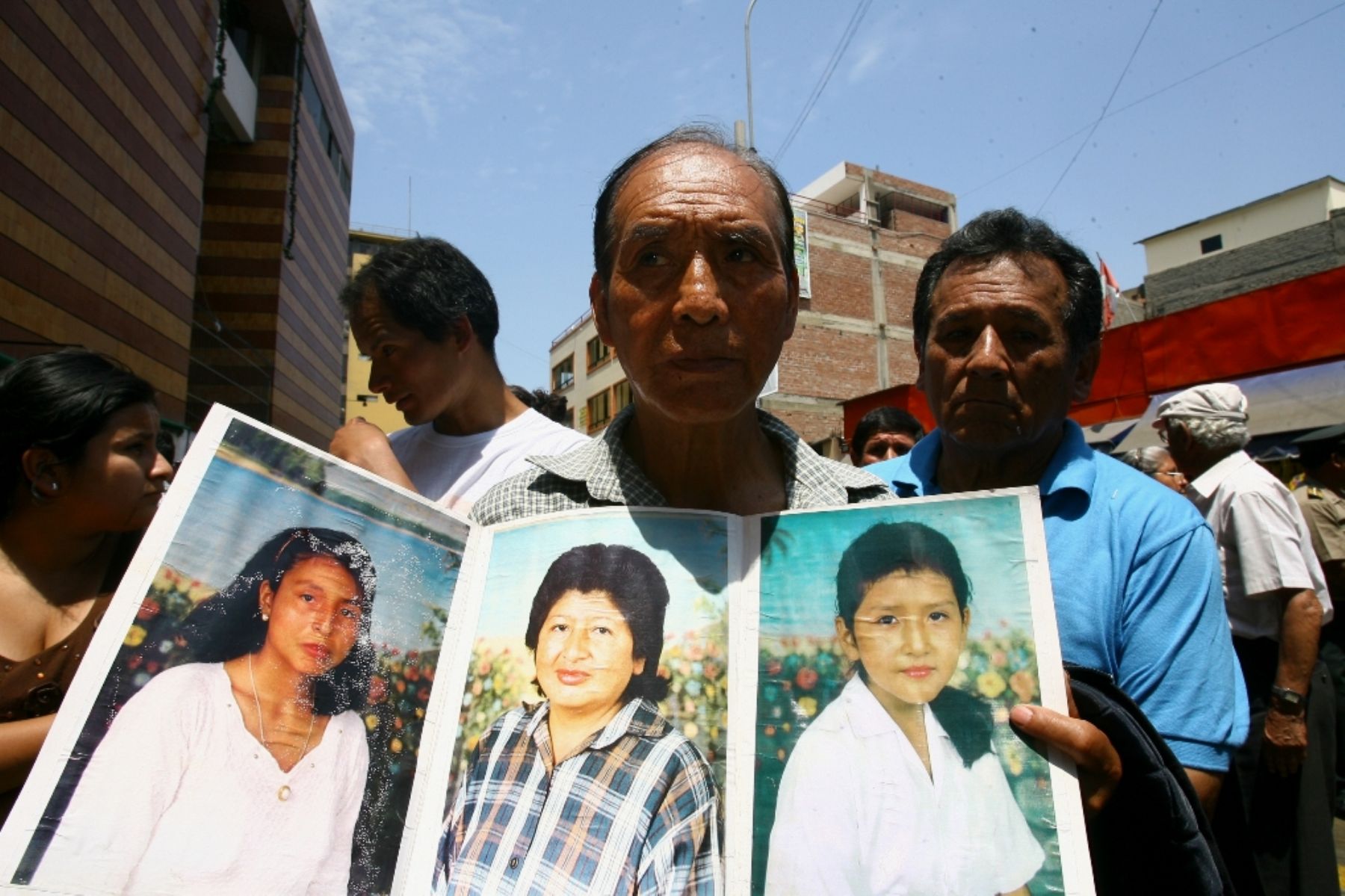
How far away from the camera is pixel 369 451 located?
5.45 ft

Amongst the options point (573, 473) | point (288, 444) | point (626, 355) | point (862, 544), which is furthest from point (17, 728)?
point (862, 544)

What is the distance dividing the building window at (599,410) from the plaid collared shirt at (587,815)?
32153 millimetres

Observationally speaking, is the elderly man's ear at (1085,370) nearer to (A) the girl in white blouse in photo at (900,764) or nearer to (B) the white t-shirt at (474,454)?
(A) the girl in white blouse in photo at (900,764)

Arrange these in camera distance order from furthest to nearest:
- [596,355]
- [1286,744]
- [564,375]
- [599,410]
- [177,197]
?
[564,375], [596,355], [599,410], [177,197], [1286,744]

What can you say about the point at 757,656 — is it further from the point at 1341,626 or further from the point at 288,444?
the point at 1341,626

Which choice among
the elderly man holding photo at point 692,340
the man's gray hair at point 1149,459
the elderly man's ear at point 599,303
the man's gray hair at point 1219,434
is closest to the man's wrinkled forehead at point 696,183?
the elderly man holding photo at point 692,340

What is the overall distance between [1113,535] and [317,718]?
127cm

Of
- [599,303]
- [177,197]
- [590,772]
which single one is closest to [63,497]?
[599,303]

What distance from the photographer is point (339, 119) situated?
2012cm

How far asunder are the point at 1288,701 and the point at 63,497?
3.67 metres

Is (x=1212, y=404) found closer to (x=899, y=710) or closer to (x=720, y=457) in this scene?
(x=720, y=457)

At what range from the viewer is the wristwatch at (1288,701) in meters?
2.77

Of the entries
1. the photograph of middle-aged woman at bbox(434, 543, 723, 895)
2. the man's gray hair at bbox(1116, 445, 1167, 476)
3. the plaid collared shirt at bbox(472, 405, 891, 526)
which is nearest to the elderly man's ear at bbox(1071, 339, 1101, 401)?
the plaid collared shirt at bbox(472, 405, 891, 526)

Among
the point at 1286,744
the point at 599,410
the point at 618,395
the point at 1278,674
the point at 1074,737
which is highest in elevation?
the point at 599,410
